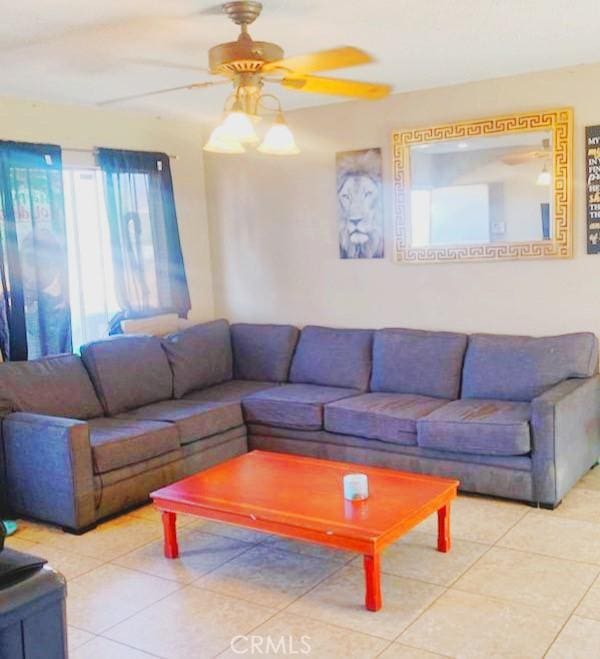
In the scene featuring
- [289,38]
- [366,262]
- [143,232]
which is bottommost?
[366,262]

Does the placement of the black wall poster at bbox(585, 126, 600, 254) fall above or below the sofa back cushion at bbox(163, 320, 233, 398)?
above

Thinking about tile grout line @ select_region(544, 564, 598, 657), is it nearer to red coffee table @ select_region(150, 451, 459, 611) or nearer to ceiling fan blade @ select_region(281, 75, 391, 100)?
red coffee table @ select_region(150, 451, 459, 611)

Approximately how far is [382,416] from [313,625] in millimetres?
1631

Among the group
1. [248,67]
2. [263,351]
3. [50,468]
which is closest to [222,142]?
[248,67]

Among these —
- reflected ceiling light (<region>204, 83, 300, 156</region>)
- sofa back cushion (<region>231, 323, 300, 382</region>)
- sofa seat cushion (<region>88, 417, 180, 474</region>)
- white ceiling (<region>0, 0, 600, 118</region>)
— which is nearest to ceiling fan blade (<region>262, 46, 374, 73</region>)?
reflected ceiling light (<region>204, 83, 300, 156</region>)

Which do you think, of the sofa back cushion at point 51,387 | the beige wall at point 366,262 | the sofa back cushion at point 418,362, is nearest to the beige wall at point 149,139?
the beige wall at point 366,262

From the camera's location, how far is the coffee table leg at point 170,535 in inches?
130

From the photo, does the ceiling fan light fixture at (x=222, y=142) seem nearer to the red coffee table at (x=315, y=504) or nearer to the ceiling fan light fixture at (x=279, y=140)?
the ceiling fan light fixture at (x=279, y=140)

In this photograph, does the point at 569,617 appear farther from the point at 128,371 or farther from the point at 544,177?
the point at 128,371

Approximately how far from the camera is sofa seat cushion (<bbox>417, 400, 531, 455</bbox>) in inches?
147

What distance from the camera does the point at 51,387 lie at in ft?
13.8

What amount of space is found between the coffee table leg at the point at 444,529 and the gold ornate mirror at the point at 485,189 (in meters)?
1.85

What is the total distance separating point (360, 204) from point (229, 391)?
5.00 feet

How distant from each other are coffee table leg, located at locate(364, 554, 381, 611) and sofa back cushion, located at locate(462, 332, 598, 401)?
5.90 feet
